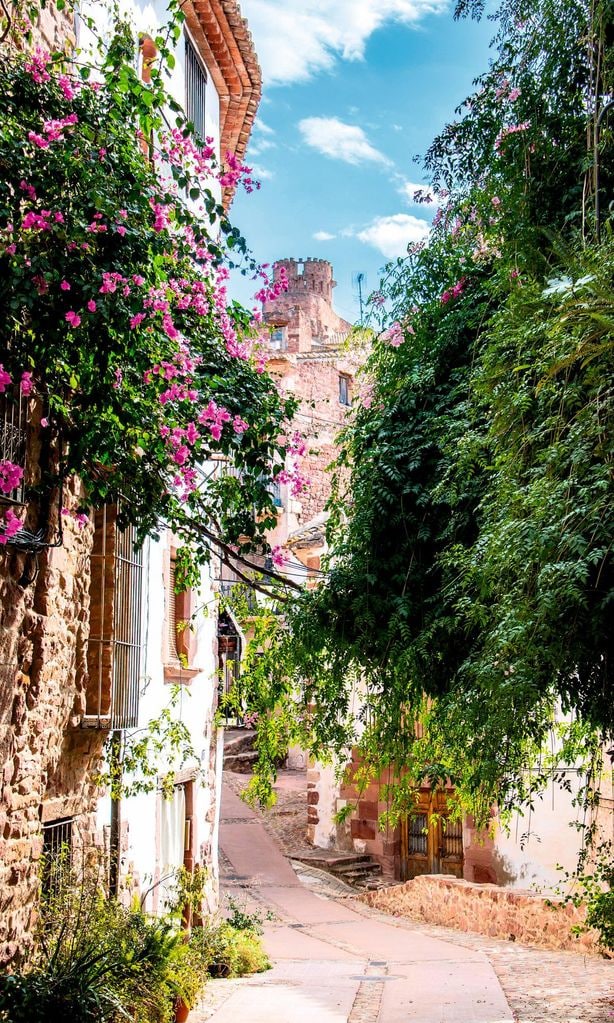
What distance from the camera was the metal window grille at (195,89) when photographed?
1214 cm

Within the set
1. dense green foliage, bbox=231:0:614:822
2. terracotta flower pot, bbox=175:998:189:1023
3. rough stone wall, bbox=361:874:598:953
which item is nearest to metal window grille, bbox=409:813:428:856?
rough stone wall, bbox=361:874:598:953

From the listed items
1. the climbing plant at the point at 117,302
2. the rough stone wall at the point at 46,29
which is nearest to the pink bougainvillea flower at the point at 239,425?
the climbing plant at the point at 117,302

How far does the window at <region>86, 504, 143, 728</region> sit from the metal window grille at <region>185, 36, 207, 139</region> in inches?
221

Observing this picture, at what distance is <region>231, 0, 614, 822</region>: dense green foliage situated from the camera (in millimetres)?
5219

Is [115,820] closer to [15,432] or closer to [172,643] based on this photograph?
[172,643]

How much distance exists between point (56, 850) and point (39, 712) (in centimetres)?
121

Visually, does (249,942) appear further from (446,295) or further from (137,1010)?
(446,295)

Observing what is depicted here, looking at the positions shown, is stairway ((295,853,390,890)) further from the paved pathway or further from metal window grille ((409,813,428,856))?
the paved pathway

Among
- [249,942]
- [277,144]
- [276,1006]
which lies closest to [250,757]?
[249,942]

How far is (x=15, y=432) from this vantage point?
20.2 ft

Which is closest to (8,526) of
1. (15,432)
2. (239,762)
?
(15,432)

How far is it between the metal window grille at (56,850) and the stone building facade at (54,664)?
0.04ft

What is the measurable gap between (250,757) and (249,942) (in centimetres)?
1551

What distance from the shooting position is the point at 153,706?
10.3 metres
